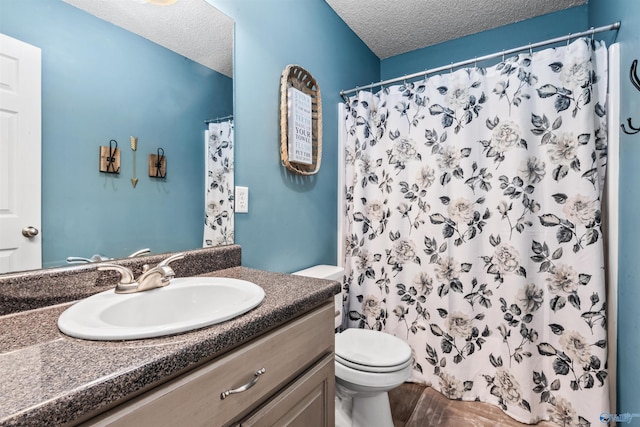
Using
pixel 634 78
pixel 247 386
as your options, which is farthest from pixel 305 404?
pixel 634 78

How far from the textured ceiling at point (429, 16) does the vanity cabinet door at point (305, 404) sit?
6.95ft

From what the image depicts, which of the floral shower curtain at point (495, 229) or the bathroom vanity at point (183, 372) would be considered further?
the floral shower curtain at point (495, 229)

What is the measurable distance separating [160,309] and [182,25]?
1.02 meters

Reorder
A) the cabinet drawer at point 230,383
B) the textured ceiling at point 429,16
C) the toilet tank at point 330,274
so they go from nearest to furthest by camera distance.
A: the cabinet drawer at point 230,383, the toilet tank at point 330,274, the textured ceiling at point 429,16

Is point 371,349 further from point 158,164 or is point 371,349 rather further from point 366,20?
point 366,20

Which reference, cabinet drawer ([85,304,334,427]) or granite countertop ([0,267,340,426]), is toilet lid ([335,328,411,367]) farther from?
granite countertop ([0,267,340,426])

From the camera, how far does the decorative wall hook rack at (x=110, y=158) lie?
34.0 inches

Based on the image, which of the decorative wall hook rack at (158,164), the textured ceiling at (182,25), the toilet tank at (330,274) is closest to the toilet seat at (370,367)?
the toilet tank at (330,274)

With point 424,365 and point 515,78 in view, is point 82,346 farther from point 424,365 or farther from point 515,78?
point 515,78

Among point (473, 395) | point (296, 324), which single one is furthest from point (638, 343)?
point (296, 324)

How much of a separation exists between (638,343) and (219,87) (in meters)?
1.83

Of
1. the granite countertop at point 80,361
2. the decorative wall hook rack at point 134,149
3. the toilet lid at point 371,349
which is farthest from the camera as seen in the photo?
the toilet lid at point 371,349

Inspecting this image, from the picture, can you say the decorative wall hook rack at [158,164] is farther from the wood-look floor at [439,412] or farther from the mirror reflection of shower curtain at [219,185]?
the wood-look floor at [439,412]

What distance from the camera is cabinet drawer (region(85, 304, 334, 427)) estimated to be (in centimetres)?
47
